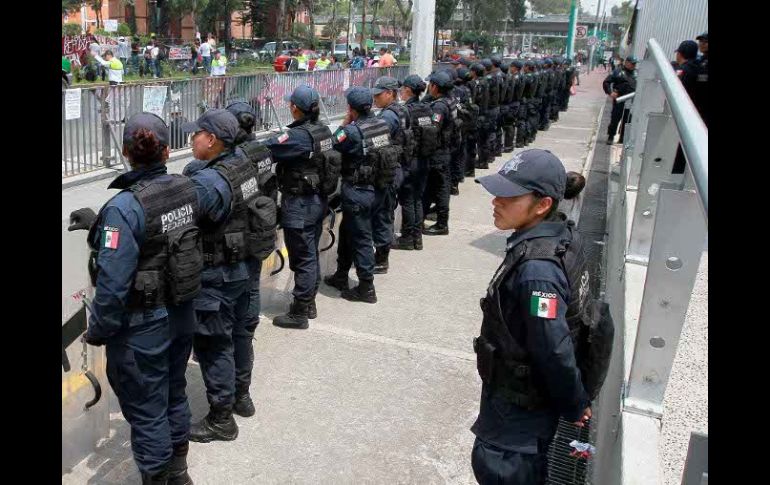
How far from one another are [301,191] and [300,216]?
0.63 ft

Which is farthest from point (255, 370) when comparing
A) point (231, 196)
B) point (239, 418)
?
point (231, 196)

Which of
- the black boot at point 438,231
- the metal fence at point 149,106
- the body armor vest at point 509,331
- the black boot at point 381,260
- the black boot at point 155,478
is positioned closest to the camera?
the body armor vest at point 509,331

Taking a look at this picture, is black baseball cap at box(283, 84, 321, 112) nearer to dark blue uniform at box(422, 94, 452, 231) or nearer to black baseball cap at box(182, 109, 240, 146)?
black baseball cap at box(182, 109, 240, 146)

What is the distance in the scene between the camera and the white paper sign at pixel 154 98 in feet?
34.3

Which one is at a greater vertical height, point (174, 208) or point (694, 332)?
point (174, 208)

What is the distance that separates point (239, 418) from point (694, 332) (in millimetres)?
2583

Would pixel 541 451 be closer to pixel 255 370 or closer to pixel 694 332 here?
pixel 694 332

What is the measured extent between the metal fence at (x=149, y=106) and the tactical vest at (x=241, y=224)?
511cm

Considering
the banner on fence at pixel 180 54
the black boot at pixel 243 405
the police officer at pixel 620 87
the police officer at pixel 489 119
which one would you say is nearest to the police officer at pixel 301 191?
the black boot at pixel 243 405

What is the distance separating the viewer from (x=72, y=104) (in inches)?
371

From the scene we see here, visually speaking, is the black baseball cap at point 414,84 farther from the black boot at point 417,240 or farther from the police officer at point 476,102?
the police officer at point 476,102

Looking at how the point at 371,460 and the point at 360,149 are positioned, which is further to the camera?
the point at 360,149
